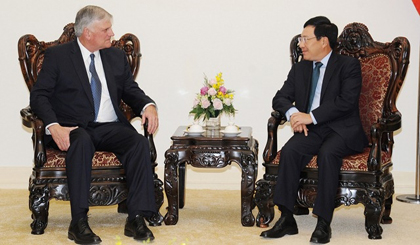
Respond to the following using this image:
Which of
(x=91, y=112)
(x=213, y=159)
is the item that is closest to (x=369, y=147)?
(x=213, y=159)

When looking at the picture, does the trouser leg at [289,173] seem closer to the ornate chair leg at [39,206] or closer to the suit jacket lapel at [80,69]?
the suit jacket lapel at [80,69]

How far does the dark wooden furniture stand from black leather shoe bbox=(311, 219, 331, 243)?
576 millimetres

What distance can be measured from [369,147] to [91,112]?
2.01 meters

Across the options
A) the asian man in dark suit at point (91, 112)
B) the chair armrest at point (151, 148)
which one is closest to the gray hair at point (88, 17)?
the asian man in dark suit at point (91, 112)

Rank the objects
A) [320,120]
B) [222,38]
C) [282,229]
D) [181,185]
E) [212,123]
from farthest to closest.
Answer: [222,38] → [181,185] → [212,123] → [320,120] → [282,229]

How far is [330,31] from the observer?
500 cm

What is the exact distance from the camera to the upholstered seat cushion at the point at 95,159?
463 centimetres

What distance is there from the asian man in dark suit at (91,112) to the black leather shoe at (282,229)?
782 mm

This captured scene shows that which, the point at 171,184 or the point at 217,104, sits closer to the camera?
the point at 171,184

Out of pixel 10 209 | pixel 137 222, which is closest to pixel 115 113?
pixel 137 222

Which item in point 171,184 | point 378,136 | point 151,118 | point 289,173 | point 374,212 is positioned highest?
point 151,118

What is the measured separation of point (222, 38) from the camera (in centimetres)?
621

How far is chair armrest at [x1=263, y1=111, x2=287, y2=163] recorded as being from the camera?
4855 millimetres

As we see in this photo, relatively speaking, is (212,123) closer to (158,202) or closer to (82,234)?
(158,202)
